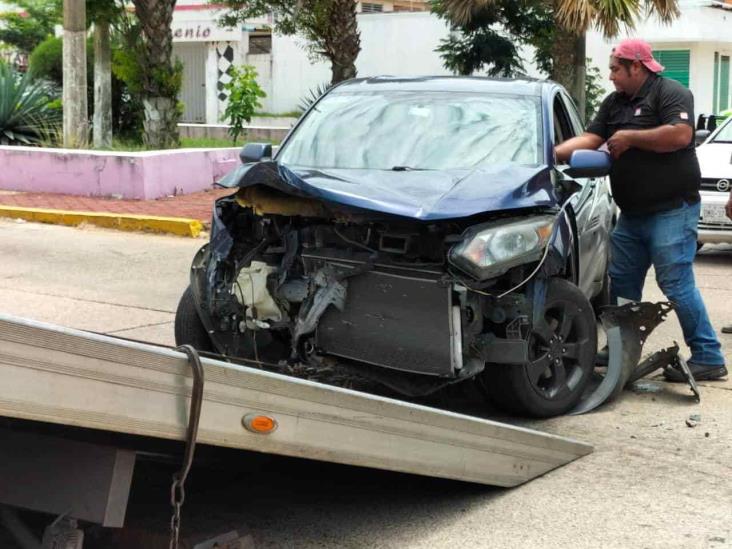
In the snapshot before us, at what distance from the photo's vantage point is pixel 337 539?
4227mm

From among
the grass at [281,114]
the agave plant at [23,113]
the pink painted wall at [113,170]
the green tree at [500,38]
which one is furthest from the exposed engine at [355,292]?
the grass at [281,114]

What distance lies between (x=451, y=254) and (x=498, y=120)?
67.6 inches

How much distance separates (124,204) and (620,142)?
8.86 metres

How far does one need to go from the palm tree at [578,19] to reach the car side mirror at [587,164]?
1073cm

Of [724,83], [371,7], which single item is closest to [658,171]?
[724,83]

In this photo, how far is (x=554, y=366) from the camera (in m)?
5.57

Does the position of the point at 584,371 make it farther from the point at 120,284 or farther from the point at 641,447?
the point at 120,284

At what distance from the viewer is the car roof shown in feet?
21.6

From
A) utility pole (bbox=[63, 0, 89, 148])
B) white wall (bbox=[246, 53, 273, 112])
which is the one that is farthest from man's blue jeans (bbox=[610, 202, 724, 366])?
white wall (bbox=[246, 53, 273, 112])

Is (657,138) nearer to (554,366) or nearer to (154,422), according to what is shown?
(554,366)

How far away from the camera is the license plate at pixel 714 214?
11.1 meters

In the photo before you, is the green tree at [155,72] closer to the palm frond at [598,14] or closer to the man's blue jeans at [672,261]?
the palm frond at [598,14]

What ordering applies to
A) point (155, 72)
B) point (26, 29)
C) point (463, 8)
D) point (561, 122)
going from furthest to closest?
point (26, 29) < point (463, 8) < point (155, 72) < point (561, 122)

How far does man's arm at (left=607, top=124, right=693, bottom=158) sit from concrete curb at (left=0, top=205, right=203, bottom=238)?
7065 mm
